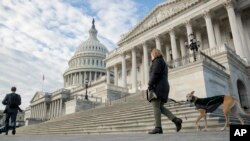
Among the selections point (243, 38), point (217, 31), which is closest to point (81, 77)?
point (217, 31)

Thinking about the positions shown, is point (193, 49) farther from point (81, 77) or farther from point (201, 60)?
point (81, 77)

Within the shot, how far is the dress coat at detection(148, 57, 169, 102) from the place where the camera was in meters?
6.21

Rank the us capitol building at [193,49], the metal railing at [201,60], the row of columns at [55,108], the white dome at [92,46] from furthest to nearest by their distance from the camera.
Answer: the white dome at [92,46] < the row of columns at [55,108] < the metal railing at [201,60] < the us capitol building at [193,49]

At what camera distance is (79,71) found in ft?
340

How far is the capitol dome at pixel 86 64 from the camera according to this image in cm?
10231

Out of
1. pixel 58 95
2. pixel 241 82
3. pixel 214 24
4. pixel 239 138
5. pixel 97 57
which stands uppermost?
pixel 97 57

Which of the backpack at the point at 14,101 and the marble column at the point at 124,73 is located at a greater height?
the marble column at the point at 124,73

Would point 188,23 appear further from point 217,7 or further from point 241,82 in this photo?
point 241,82

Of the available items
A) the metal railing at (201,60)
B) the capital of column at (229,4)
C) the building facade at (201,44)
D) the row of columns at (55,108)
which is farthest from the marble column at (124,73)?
the row of columns at (55,108)

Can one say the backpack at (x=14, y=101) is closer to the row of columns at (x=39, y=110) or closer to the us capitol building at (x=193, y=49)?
the us capitol building at (x=193, y=49)

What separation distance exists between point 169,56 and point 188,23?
812cm

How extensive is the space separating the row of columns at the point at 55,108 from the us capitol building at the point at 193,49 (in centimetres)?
2792

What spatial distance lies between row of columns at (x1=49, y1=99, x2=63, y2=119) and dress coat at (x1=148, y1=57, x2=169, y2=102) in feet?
223

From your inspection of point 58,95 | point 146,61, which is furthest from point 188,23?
point 58,95
